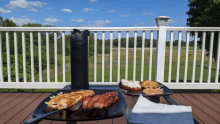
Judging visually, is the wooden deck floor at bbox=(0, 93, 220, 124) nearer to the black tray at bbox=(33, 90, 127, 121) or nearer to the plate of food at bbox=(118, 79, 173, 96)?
the plate of food at bbox=(118, 79, 173, 96)

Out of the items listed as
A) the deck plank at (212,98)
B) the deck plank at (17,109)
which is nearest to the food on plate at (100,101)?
the deck plank at (17,109)

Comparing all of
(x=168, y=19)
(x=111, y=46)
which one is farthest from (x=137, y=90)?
(x=168, y=19)

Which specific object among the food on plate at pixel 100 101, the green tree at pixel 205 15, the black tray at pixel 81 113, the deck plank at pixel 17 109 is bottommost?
the deck plank at pixel 17 109

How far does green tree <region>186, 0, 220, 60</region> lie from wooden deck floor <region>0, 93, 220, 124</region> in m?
3.72

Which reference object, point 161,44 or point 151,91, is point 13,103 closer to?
point 151,91

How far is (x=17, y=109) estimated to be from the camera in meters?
2.13

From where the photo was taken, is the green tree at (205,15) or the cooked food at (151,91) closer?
the cooked food at (151,91)

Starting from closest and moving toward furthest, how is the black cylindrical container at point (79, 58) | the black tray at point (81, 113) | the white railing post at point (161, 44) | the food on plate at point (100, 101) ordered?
1. the black tray at point (81, 113)
2. the food on plate at point (100, 101)
3. the black cylindrical container at point (79, 58)
4. the white railing post at point (161, 44)

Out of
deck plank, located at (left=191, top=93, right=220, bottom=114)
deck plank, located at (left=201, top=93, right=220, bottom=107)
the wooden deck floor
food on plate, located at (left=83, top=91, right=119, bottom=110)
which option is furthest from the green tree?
food on plate, located at (left=83, top=91, right=119, bottom=110)

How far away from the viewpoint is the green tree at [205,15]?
5664 millimetres

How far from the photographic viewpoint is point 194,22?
6375 millimetres

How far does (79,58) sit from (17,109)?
1383mm

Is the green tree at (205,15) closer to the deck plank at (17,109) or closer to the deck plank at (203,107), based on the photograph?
the deck plank at (203,107)

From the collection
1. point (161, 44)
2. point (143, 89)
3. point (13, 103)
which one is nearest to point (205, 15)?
point (161, 44)
